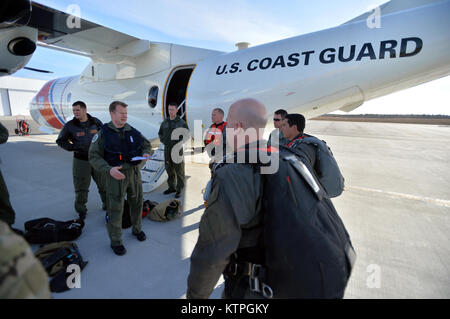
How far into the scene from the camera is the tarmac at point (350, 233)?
7.66 feet

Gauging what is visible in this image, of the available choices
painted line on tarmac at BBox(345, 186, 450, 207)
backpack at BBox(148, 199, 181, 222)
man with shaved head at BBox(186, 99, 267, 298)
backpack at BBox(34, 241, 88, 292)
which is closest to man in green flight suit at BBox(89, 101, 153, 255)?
backpack at BBox(34, 241, 88, 292)

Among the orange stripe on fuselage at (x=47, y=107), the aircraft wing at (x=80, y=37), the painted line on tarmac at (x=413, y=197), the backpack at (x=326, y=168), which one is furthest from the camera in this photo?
the orange stripe on fuselage at (x=47, y=107)

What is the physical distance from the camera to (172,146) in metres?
4.64

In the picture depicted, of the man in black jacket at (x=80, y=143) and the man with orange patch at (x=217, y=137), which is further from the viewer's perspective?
the man with orange patch at (x=217, y=137)

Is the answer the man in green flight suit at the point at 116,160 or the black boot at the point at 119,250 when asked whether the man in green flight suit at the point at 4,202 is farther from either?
the black boot at the point at 119,250

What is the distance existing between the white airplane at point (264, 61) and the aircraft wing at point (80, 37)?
0.07 feet

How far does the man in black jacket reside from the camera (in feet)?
11.3

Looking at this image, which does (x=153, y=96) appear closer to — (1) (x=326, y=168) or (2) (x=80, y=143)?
(2) (x=80, y=143)

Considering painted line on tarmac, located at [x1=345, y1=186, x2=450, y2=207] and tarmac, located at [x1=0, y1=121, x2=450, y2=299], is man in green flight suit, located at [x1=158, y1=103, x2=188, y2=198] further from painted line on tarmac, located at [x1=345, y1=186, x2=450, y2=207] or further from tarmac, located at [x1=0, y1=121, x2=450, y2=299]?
painted line on tarmac, located at [x1=345, y1=186, x2=450, y2=207]

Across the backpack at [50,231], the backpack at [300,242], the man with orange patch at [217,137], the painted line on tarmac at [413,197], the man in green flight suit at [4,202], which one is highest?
the man with orange patch at [217,137]

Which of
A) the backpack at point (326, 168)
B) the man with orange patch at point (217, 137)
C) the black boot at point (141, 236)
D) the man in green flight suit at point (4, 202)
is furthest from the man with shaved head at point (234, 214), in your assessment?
the man in green flight suit at point (4, 202)

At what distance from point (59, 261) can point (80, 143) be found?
5.72 ft

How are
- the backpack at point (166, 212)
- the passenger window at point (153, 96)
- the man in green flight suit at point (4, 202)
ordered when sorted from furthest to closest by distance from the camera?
the passenger window at point (153, 96)
the backpack at point (166, 212)
the man in green flight suit at point (4, 202)
